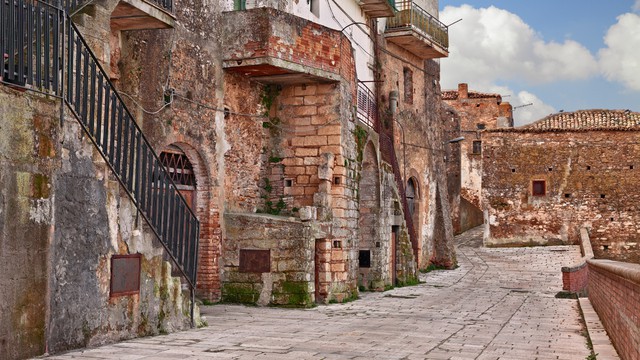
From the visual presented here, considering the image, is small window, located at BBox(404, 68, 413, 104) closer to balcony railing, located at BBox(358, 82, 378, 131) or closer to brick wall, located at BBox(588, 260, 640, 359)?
balcony railing, located at BBox(358, 82, 378, 131)

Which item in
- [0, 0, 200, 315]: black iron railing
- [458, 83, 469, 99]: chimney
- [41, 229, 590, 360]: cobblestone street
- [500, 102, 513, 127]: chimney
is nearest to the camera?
[0, 0, 200, 315]: black iron railing

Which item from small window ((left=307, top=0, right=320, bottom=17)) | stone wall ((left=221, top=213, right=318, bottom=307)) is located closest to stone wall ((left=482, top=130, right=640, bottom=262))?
small window ((left=307, top=0, right=320, bottom=17))

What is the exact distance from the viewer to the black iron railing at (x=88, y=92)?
807 cm

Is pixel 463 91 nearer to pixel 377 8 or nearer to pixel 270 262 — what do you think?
pixel 377 8

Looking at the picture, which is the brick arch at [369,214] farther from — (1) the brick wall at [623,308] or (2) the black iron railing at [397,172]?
(1) the brick wall at [623,308]

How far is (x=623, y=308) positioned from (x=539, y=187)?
24.6m

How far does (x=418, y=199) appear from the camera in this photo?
88.7 feet

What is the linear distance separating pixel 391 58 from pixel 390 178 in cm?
598

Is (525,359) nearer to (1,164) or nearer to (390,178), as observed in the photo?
(1,164)

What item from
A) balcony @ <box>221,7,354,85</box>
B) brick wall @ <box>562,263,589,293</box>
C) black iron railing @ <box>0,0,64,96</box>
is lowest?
brick wall @ <box>562,263,589,293</box>

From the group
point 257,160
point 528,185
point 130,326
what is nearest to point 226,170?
point 257,160

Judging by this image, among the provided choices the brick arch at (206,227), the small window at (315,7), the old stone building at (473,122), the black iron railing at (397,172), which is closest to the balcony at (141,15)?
the brick arch at (206,227)

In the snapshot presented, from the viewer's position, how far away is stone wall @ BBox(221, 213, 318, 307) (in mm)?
14898

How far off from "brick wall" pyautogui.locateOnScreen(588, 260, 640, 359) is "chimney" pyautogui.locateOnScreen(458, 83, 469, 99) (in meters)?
36.1
